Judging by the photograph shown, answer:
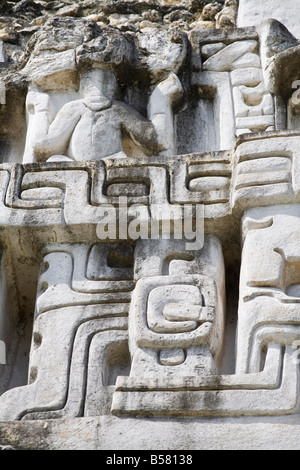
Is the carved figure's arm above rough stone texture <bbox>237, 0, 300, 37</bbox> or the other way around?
the other way around

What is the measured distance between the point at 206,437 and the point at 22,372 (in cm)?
86

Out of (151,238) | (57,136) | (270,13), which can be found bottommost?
(151,238)

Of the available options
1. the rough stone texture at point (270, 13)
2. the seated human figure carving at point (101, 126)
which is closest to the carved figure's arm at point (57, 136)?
the seated human figure carving at point (101, 126)

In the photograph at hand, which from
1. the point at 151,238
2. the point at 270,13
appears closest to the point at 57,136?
the point at 151,238

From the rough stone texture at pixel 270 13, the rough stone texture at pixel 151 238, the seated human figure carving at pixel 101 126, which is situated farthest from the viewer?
the rough stone texture at pixel 270 13

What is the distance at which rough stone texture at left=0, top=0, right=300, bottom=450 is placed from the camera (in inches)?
120

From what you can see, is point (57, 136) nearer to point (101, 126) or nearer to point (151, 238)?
point (101, 126)

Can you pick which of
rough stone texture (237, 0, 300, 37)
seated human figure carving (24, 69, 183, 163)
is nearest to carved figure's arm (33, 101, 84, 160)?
seated human figure carving (24, 69, 183, 163)

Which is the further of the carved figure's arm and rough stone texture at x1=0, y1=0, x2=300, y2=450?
the carved figure's arm

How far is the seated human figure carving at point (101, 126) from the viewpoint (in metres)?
4.00

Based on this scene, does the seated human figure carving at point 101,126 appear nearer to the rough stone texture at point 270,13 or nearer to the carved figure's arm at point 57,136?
the carved figure's arm at point 57,136

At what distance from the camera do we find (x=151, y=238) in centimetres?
356

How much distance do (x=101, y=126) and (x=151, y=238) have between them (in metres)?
0.65

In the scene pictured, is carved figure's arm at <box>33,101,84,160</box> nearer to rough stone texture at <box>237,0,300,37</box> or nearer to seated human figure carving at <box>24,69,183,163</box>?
seated human figure carving at <box>24,69,183,163</box>
